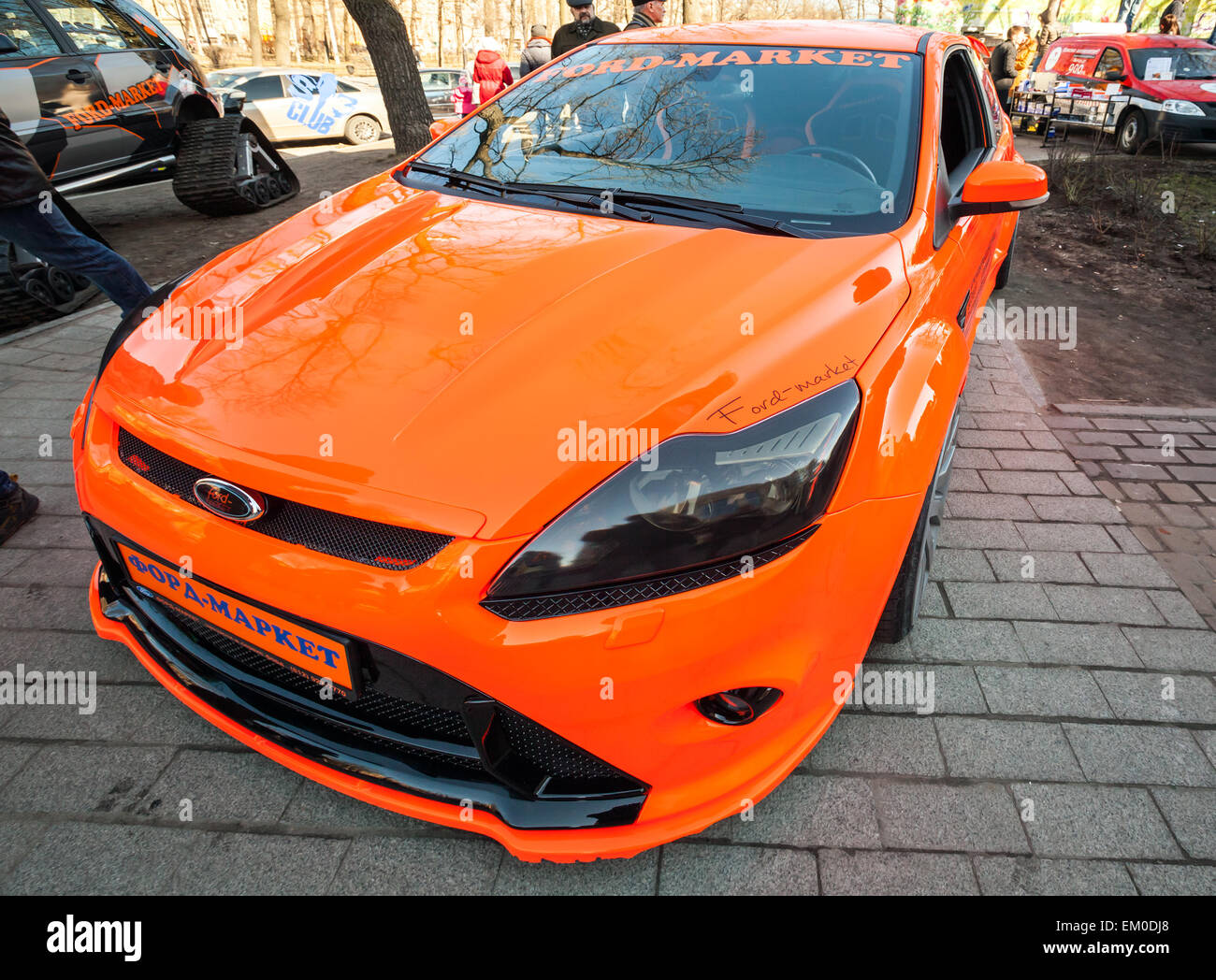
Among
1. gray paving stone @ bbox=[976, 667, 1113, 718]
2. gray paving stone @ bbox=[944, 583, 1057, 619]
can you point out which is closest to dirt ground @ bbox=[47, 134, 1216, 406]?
gray paving stone @ bbox=[944, 583, 1057, 619]

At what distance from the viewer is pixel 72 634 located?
2215 millimetres

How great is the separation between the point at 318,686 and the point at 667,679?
0.72 metres

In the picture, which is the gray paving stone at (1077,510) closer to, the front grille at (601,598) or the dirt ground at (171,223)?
the front grille at (601,598)

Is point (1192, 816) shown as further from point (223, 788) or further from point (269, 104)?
point (269, 104)

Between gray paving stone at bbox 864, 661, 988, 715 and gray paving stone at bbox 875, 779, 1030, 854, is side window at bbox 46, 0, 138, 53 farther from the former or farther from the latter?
gray paving stone at bbox 875, 779, 1030, 854

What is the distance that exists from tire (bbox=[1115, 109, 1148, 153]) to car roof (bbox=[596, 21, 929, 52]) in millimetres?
9376

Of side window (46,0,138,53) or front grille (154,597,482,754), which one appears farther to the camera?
side window (46,0,138,53)

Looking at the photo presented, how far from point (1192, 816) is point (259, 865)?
2138 mm

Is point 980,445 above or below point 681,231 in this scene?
below

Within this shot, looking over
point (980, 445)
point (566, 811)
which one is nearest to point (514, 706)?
point (566, 811)

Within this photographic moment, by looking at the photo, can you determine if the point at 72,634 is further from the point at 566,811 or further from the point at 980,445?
the point at 980,445

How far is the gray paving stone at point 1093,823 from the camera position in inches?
64.7

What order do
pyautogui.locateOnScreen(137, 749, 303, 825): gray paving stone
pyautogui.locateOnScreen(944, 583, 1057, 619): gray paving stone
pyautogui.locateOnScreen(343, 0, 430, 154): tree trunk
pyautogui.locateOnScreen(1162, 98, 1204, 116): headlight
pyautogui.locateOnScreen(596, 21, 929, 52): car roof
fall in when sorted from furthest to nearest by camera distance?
pyautogui.locateOnScreen(1162, 98, 1204, 116): headlight
pyautogui.locateOnScreen(343, 0, 430, 154): tree trunk
pyautogui.locateOnScreen(596, 21, 929, 52): car roof
pyautogui.locateOnScreen(944, 583, 1057, 619): gray paving stone
pyautogui.locateOnScreen(137, 749, 303, 825): gray paving stone

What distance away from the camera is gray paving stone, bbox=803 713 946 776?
1823 millimetres
